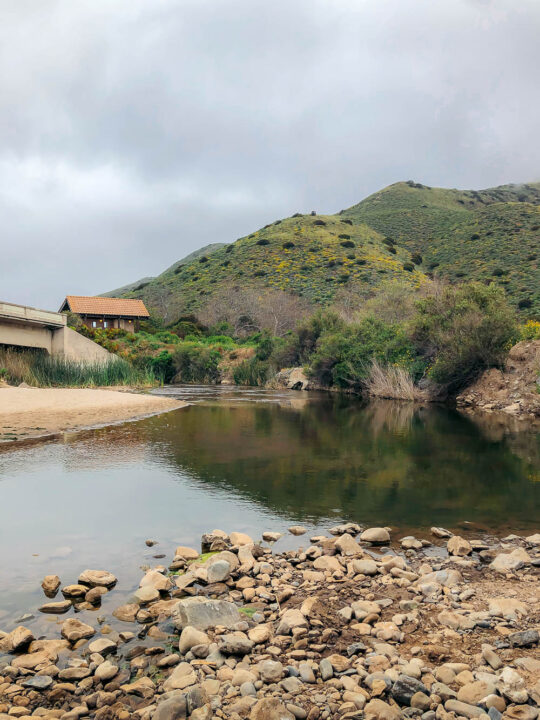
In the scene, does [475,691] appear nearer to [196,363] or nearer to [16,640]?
[16,640]

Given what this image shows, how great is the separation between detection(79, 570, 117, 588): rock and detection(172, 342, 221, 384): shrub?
132 ft

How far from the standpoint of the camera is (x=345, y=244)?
7256 centimetres

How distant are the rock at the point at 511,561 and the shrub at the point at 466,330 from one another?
20084 mm

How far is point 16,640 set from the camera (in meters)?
4.22

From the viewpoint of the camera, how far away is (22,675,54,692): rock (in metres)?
3.74

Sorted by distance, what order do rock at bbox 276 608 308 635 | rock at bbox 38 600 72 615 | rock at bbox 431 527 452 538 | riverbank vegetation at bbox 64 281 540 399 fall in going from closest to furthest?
1. rock at bbox 276 608 308 635
2. rock at bbox 38 600 72 615
3. rock at bbox 431 527 452 538
4. riverbank vegetation at bbox 64 281 540 399

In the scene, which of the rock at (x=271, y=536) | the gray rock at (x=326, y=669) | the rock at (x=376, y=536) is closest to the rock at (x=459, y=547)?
the rock at (x=376, y=536)

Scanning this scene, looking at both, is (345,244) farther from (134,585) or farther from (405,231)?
(134,585)

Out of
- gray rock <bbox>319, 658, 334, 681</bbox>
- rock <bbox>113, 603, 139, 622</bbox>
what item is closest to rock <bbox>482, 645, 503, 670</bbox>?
gray rock <bbox>319, 658, 334, 681</bbox>

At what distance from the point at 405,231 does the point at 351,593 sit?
273 feet

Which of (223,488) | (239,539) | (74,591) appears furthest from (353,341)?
(74,591)

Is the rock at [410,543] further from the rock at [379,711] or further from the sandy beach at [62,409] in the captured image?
the sandy beach at [62,409]

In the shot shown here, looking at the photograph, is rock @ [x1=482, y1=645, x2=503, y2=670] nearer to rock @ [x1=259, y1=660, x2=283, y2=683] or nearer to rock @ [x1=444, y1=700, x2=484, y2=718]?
rock @ [x1=444, y1=700, x2=484, y2=718]

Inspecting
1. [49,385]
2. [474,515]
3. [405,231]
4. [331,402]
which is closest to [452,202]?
[405,231]
